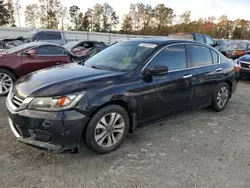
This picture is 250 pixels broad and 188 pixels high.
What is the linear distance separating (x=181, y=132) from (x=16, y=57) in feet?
15.1

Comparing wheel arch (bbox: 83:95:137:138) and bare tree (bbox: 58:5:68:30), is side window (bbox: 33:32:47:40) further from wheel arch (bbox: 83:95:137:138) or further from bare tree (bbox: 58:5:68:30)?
bare tree (bbox: 58:5:68:30)

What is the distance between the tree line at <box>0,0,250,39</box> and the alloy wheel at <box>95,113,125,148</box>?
42.7 metres

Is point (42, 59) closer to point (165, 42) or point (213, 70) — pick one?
point (165, 42)

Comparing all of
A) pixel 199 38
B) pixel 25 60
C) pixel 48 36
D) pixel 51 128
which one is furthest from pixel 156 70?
pixel 48 36

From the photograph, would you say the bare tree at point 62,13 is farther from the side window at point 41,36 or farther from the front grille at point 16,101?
the front grille at point 16,101

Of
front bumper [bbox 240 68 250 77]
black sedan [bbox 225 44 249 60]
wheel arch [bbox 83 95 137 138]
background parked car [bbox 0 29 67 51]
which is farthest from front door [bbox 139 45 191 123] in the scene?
black sedan [bbox 225 44 249 60]

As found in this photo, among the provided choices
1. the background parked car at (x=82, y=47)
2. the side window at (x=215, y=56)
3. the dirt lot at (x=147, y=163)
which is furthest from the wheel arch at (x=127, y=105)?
the background parked car at (x=82, y=47)

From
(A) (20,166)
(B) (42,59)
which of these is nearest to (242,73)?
(B) (42,59)

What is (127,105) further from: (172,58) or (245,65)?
(245,65)

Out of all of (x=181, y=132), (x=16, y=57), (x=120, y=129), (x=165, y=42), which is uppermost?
(x=165, y=42)

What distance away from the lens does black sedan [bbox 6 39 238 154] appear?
2.97 meters

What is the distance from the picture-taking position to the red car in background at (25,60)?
20.5 ft

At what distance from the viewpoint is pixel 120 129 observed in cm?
352

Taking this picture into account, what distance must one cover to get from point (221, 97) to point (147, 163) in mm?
2974
